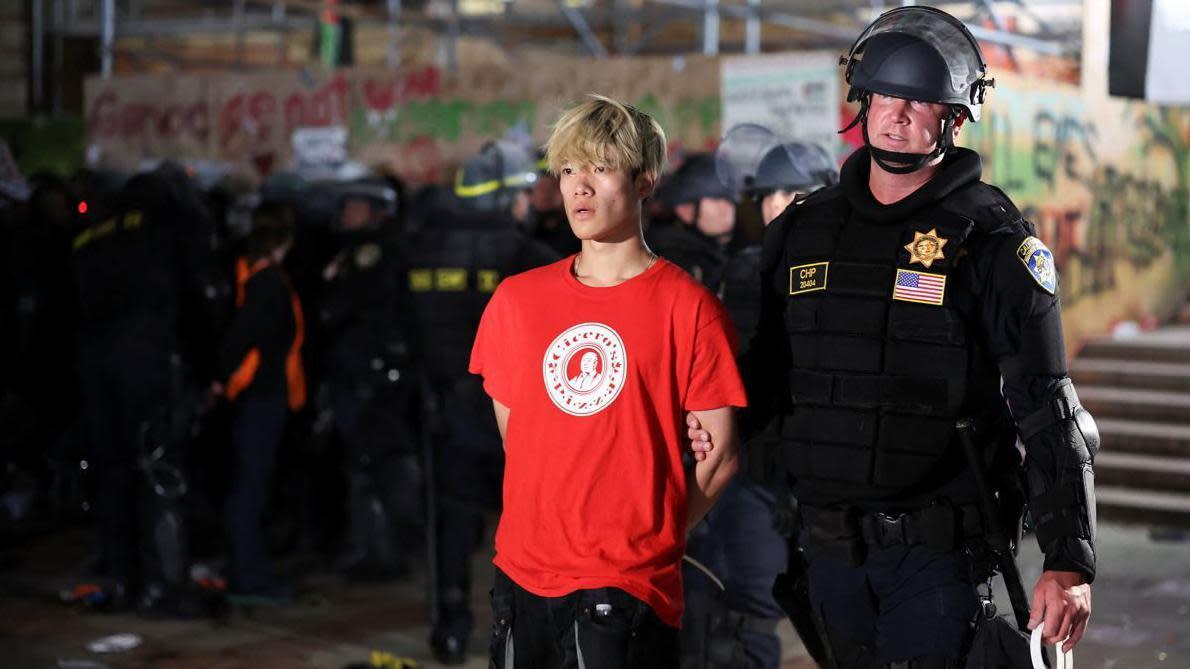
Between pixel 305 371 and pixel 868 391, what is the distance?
17.8ft

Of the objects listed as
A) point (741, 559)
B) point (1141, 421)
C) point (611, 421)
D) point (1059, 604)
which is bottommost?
point (1141, 421)

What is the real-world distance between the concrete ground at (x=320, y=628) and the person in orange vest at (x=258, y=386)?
0.27m

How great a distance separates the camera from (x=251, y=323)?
7848 mm

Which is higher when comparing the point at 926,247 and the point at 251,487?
the point at 926,247

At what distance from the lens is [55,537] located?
976 cm

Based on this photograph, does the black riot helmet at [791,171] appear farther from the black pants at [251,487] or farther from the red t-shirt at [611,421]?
the black pants at [251,487]

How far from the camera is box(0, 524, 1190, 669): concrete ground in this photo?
7.13 m

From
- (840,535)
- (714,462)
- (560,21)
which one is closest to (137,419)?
(714,462)

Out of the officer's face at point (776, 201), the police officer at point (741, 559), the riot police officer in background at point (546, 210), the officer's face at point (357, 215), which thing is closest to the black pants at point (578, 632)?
the police officer at point (741, 559)

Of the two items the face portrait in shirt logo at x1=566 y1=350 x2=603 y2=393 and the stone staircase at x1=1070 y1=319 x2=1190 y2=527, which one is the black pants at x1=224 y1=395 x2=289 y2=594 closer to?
the face portrait in shirt logo at x1=566 y1=350 x2=603 y2=393

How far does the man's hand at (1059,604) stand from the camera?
3.44 metres

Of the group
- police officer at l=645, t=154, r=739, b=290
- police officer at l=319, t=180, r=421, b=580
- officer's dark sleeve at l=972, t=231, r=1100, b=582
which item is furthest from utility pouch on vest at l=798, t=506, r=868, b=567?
police officer at l=319, t=180, r=421, b=580

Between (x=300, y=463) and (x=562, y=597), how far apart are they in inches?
235

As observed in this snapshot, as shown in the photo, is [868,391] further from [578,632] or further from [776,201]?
[776,201]
